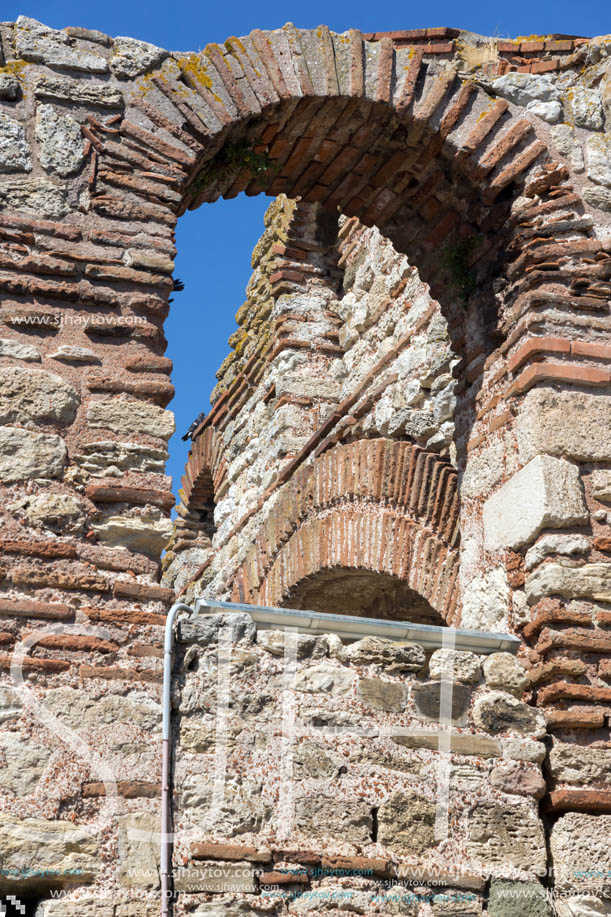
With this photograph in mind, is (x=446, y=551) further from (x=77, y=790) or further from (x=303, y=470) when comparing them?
(x=77, y=790)

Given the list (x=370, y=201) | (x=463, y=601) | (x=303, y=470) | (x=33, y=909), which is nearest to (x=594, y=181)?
(x=370, y=201)

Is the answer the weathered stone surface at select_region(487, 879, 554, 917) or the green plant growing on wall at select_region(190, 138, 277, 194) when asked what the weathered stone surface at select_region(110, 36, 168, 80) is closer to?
the green plant growing on wall at select_region(190, 138, 277, 194)

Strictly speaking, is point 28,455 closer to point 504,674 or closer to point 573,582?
point 504,674

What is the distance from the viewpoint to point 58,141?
4297mm

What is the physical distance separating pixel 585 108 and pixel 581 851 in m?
3.03

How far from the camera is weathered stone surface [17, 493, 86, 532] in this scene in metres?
3.73

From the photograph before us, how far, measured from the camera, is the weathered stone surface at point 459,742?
3.80 m

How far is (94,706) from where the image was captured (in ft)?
11.4

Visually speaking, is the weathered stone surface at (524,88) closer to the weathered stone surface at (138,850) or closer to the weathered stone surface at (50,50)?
the weathered stone surface at (50,50)

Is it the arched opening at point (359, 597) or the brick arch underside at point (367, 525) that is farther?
the arched opening at point (359, 597)

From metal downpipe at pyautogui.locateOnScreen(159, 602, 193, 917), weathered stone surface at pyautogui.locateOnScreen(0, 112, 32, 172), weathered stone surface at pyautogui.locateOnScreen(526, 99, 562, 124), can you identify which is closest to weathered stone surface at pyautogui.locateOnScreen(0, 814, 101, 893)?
metal downpipe at pyautogui.locateOnScreen(159, 602, 193, 917)

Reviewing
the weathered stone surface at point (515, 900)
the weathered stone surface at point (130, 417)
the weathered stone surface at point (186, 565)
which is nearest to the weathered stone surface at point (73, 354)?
the weathered stone surface at point (130, 417)

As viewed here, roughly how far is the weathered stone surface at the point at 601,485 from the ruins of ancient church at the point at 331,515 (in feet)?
0.05

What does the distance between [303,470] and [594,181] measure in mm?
2244
